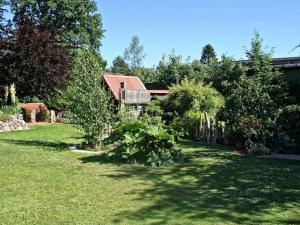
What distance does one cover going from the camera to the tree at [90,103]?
1438 cm

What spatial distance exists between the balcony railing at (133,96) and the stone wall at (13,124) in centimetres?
885

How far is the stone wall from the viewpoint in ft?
74.0

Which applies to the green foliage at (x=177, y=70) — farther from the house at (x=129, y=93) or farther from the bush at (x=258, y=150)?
the bush at (x=258, y=150)

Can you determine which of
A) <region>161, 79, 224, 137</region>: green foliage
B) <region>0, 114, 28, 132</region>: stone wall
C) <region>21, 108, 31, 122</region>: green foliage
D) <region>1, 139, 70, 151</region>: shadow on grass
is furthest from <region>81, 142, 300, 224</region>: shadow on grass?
<region>21, 108, 31, 122</region>: green foliage

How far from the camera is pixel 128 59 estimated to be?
90.6 meters

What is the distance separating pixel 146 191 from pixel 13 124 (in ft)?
54.8

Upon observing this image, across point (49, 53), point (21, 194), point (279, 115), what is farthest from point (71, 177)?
point (49, 53)

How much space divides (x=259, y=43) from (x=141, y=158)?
9272 mm

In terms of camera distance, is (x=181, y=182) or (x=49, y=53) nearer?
(x=181, y=182)

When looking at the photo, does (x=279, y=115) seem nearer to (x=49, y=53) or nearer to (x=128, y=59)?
(x=49, y=53)

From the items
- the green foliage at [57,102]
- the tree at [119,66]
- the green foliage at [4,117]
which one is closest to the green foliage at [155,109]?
the green foliage at [4,117]

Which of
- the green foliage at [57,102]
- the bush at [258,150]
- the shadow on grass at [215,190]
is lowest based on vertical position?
the shadow on grass at [215,190]

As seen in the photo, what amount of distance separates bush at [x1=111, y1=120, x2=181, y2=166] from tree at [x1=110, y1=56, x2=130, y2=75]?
69.0 m

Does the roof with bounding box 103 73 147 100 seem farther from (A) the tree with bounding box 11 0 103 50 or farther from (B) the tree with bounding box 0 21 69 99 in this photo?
(A) the tree with bounding box 11 0 103 50
